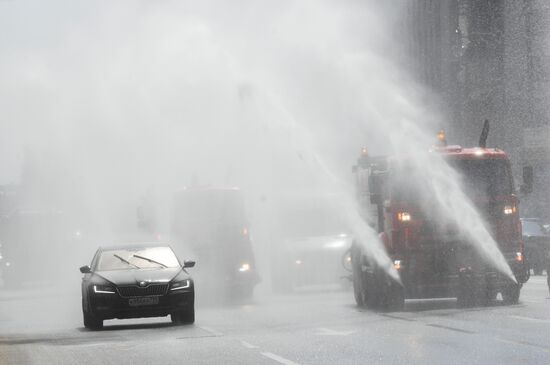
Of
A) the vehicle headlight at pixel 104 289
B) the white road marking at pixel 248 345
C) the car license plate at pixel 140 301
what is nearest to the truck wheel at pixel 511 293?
the car license plate at pixel 140 301

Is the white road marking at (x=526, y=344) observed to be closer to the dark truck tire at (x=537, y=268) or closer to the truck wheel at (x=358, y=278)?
the truck wheel at (x=358, y=278)

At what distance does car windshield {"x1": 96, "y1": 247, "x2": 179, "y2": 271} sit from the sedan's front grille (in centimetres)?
119

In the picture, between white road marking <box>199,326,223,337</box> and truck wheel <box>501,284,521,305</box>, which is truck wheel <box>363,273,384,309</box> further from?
white road marking <box>199,326,223,337</box>

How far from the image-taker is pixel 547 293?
3052 cm

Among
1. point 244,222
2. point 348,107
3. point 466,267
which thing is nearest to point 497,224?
point 466,267

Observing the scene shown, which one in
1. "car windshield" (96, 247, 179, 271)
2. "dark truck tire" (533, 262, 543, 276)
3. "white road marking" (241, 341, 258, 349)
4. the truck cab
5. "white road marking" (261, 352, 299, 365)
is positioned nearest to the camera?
"white road marking" (261, 352, 299, 365)

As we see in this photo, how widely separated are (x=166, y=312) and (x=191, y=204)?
40.1ft

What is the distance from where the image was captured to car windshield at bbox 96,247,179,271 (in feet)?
80.3

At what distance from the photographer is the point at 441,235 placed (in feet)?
81.9

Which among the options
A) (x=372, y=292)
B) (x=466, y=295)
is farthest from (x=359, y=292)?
(x=466, y=295)

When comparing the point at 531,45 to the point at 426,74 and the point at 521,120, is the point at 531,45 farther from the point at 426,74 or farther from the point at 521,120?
the point at 426,74

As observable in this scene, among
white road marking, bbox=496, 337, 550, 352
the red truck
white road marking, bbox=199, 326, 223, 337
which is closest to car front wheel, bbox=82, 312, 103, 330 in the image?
white road marking, bbox=199, 326, 223, 337

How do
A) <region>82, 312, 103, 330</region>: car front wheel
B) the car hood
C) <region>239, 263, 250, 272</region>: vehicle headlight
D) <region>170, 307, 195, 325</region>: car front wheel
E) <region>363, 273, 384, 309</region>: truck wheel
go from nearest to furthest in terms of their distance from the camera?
the car hood, <region>82, 312, 103, 330</region>: car front wheel, <region>170, 307, 195, 325</region>: car front wheel, <region>363, 273, 384, 309</region>: truck wheel, <region>239, 263, 250, 272</region>: vehicle headlight

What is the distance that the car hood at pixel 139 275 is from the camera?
76.2 feet
